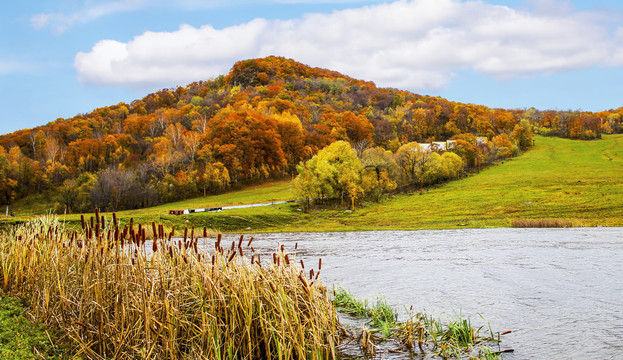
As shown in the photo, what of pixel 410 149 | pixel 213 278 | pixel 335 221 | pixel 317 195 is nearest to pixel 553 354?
pixel 213 278

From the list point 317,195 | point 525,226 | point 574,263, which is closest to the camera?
point 574,263

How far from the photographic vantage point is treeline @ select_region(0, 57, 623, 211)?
10238 cm

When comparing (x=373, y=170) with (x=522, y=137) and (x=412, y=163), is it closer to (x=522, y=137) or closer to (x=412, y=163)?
(x=412, y=163)

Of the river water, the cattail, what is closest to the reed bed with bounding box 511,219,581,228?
the river water

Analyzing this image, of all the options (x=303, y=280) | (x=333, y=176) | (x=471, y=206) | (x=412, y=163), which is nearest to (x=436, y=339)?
(x=303, y=280)

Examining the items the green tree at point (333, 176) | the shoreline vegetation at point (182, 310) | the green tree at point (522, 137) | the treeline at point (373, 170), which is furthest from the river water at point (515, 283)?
the green tree at point (522, 137)

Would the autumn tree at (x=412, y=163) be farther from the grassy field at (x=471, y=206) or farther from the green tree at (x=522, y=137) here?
the green tree at (x=522, y=137)

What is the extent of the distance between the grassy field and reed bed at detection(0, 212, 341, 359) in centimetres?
3124

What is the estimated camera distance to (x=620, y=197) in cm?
6144

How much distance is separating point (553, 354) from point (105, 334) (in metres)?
9.56

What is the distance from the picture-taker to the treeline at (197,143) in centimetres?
10238

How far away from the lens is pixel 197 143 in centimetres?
12162

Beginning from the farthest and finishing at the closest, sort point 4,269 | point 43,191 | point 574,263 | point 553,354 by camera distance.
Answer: point 43,191 → point 574,263 → point 4,269 → point 553,354

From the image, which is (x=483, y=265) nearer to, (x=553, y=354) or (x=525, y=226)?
(x=553, y=354)
